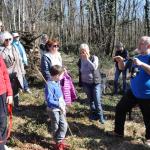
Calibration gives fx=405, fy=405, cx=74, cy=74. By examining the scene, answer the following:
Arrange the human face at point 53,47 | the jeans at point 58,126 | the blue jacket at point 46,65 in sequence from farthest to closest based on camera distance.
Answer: the blue jacket at point 46,65
the human face at point 53,47
the jeans at point 58,126

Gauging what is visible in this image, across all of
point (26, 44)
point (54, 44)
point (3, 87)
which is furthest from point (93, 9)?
point (3, 87)

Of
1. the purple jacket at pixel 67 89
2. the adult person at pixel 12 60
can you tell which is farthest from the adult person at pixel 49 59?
the adult person at pixel 12 60

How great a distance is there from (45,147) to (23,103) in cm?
289

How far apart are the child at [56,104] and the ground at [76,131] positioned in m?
0.33

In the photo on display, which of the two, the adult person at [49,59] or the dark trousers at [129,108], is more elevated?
the adult person at [49,59]

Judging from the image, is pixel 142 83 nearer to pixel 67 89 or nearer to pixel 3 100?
pixel 67 89

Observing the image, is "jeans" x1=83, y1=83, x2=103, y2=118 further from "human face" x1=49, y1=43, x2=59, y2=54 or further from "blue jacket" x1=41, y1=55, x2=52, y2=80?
"human face" x1=49, y1=43, x2=59, y2=54

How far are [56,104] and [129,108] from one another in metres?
1.40

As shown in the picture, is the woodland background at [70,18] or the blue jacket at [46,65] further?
the woodland background at [70,18]

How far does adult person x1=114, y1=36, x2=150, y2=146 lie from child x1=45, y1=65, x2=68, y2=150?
1.17 m

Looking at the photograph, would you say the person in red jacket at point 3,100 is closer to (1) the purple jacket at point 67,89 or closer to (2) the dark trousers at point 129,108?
(1) the purple jacket at point 67,89

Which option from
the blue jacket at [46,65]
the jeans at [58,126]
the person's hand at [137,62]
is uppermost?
the person's hand at [137,62]

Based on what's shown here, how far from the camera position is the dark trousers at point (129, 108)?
22.5ft

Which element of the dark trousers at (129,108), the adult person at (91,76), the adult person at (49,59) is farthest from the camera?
the adult person at (91,76)
